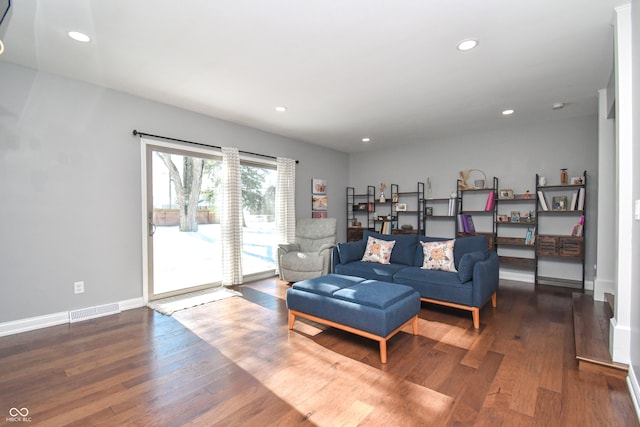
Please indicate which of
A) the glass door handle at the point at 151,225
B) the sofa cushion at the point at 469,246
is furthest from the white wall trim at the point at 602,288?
the glass door handle at the point at 151,225

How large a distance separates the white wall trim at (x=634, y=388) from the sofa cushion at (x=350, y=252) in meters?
2.82

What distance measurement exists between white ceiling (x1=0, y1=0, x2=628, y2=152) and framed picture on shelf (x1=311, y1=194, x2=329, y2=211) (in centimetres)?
222

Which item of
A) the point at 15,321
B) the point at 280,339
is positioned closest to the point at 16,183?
the point at 15,321

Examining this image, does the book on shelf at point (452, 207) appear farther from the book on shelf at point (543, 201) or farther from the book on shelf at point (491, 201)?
the book on shelf at point (543, 201)

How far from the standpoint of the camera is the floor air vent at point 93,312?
3.16 meters

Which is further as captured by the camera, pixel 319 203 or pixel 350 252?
pixel 319 203

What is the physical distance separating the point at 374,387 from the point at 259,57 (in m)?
2.81

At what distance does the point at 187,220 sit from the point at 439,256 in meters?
3.39

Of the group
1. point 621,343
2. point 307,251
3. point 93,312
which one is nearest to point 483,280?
point 621,343

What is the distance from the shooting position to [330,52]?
8.57 feet

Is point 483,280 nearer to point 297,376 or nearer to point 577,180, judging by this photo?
point 297,376

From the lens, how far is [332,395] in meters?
1.91

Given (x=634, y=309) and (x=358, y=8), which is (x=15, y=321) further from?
(x=634, y=309)

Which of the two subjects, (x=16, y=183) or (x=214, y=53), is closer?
(x=214, y=53)
